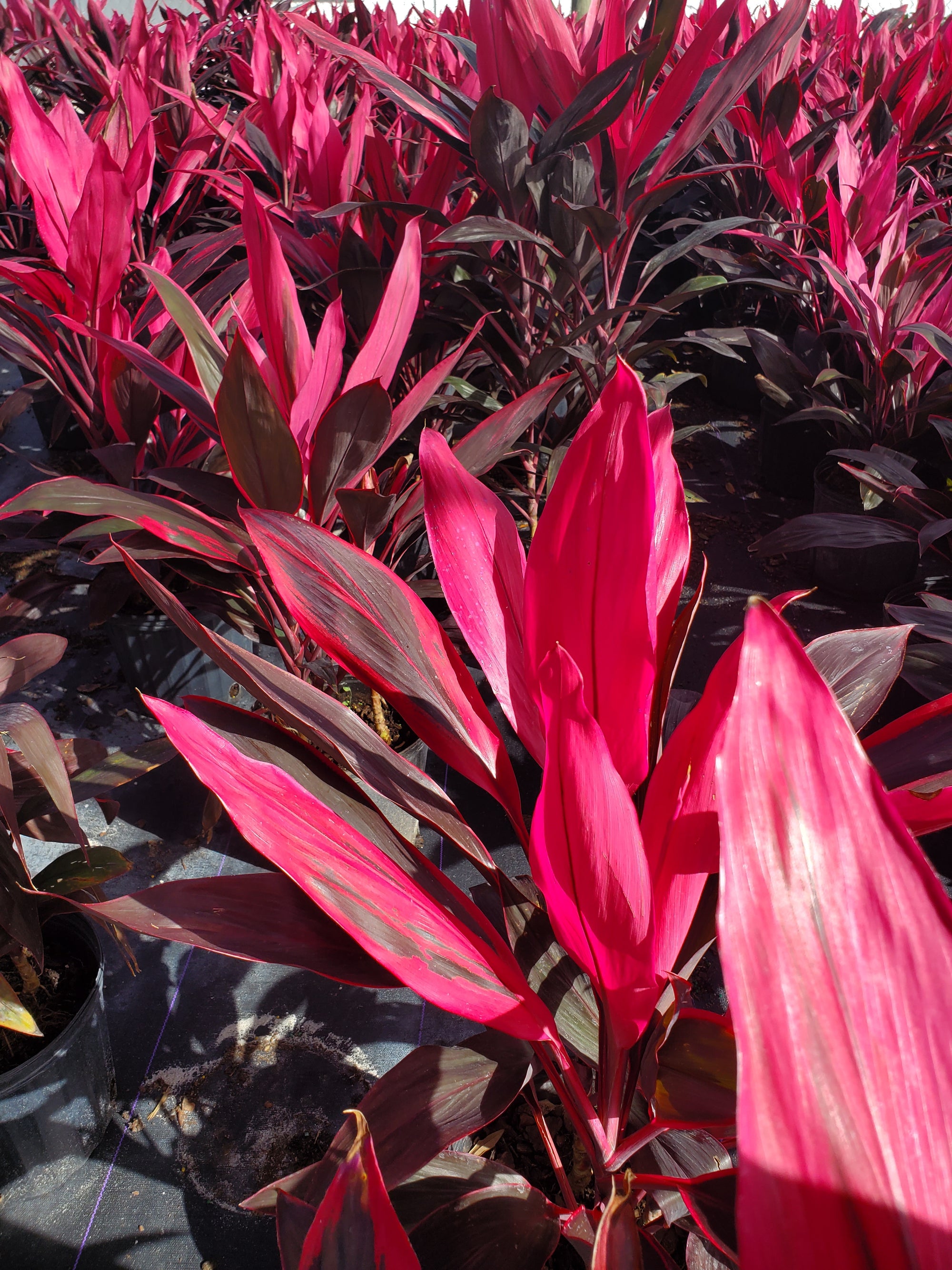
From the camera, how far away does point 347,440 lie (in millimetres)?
844

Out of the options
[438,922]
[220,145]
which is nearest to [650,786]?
[438,922]

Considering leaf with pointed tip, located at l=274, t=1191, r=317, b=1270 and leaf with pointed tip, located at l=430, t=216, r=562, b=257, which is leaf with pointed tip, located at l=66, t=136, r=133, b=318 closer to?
leaf with pointed tip, located at l=430, t=216, r=562, b=257

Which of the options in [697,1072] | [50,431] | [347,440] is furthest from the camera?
[50,431]

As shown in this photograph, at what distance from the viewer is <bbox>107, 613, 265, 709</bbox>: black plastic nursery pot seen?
1.50m

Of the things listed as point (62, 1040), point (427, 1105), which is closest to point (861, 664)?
point (427, 1105)

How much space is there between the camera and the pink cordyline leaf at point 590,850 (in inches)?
13.6

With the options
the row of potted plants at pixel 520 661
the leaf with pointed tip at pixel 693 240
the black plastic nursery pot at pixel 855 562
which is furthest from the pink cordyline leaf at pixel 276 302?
the black plastic nursery pot at pixel 855 562

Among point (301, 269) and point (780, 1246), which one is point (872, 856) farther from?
point (301, 269)

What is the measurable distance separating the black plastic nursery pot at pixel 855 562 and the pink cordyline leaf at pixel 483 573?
158 cm

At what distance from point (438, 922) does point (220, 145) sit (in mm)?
2420

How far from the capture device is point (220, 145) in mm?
2197

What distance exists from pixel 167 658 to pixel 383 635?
1.18 meters

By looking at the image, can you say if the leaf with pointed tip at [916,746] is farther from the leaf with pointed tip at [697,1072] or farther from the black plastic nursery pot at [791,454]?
the black plastic nursery pot at [791,454]

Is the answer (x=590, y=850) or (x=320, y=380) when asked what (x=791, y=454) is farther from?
(x=590, y=850)
